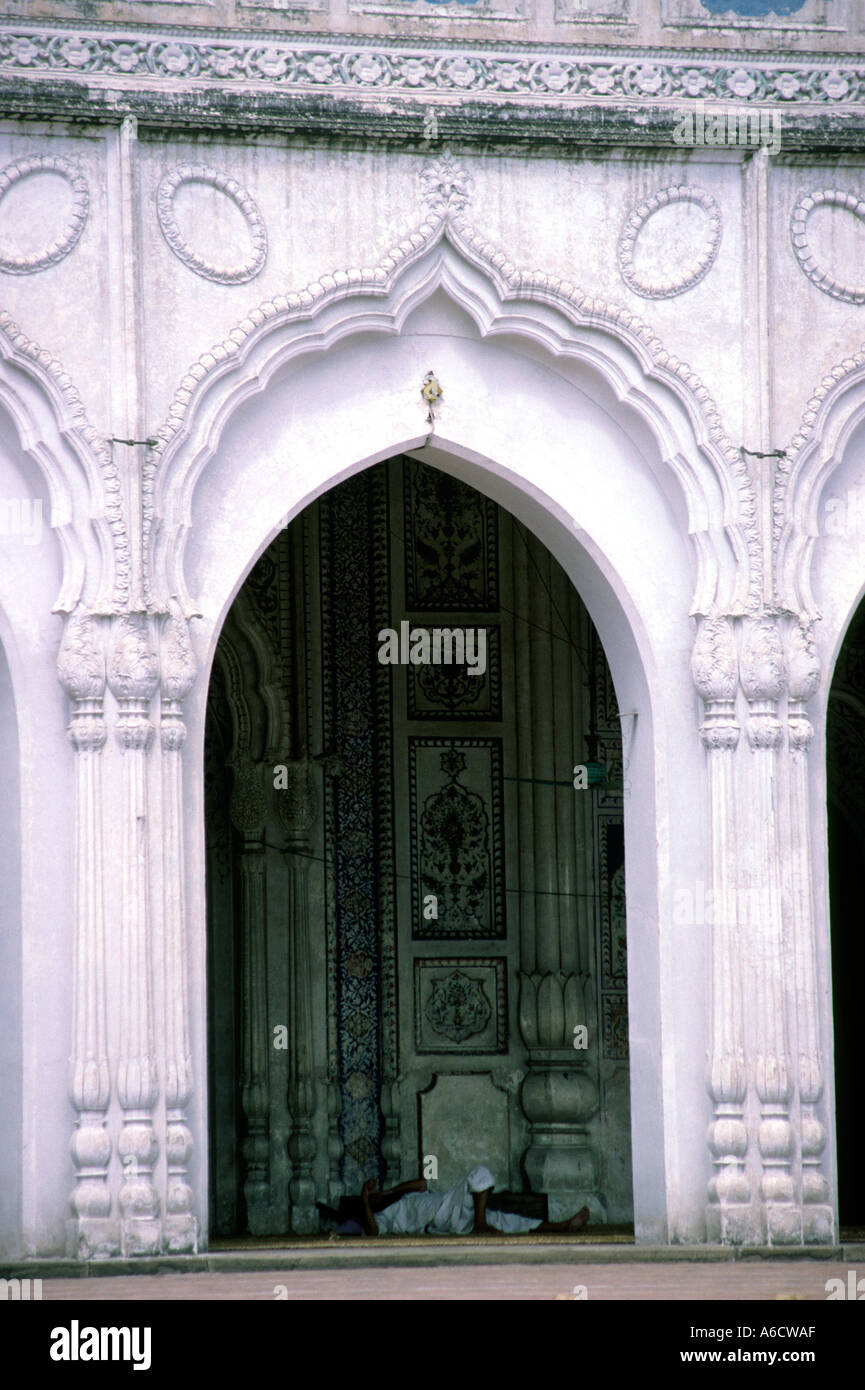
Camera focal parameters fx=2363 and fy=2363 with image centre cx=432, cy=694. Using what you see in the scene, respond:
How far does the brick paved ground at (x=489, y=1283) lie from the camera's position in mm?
6664

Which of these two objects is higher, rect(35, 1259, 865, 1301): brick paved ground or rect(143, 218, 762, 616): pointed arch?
rect(143, 218, 762, 616): pointed arch

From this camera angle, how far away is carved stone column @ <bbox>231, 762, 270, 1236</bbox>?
1000cm

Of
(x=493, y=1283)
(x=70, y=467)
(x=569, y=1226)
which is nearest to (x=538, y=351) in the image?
(x=70, y=467)

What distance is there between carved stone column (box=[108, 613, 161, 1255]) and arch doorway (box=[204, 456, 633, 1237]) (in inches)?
101

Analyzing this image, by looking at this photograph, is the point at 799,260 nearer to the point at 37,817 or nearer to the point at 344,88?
the point at 344,88

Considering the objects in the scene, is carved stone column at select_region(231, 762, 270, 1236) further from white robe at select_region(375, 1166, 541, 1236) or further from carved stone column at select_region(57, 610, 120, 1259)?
carved stone column at select_region(57, 610, 120, 1259)

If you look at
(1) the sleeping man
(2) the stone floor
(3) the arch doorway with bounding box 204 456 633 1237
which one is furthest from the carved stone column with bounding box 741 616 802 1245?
(3) the arch doorway with bounding box 204 456 633 1237

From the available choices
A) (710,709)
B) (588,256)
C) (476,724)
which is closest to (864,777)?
(476,724)

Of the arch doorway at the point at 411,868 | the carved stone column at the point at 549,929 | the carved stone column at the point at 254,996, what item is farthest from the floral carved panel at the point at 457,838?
the carved stone column at the point at 254,996

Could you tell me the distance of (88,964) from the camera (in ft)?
24.7

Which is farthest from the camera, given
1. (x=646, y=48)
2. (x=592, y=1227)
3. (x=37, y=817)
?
(x=592, y=1227)

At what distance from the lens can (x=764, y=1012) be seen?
7957 mm

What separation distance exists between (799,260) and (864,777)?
3043 mm

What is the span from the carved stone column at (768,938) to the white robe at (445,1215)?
78.3 inches
